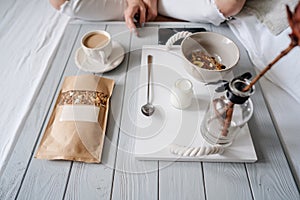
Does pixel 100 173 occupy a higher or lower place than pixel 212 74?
lower

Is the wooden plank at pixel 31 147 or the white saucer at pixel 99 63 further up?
the white saucer at pixel 99 63

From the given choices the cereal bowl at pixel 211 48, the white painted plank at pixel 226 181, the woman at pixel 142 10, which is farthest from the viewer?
the woman at pixel 142 10

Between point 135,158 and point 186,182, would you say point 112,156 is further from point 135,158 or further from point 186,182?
point 186,182

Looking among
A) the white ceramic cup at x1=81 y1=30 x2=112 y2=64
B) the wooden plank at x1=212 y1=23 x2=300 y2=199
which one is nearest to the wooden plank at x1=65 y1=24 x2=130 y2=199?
the white ceramic cup at x1=81 y1=30 x2=112 y2=64

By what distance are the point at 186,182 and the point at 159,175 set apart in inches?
1.9

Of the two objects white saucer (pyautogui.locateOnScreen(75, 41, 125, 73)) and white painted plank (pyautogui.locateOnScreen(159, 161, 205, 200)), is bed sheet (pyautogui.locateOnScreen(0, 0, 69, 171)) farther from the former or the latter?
white painted plank (pyautogui.locateOnScreen(159, 161, 205, 200))

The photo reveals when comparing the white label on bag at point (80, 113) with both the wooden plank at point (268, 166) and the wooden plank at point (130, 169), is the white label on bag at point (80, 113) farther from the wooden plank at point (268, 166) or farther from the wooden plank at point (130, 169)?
the wooden plank at point (268, 166)

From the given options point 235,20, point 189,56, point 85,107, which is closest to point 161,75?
point 189,56

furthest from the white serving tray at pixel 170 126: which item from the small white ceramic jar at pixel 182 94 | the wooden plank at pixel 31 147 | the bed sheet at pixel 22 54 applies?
the bed sheet at pixel 22 54

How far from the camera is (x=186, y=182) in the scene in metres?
0.42

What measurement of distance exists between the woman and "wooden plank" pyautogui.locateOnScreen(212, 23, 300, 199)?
0.30 metres

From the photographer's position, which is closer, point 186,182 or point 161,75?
point 186,182

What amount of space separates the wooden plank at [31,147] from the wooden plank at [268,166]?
347mm

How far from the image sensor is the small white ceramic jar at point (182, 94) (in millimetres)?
472
